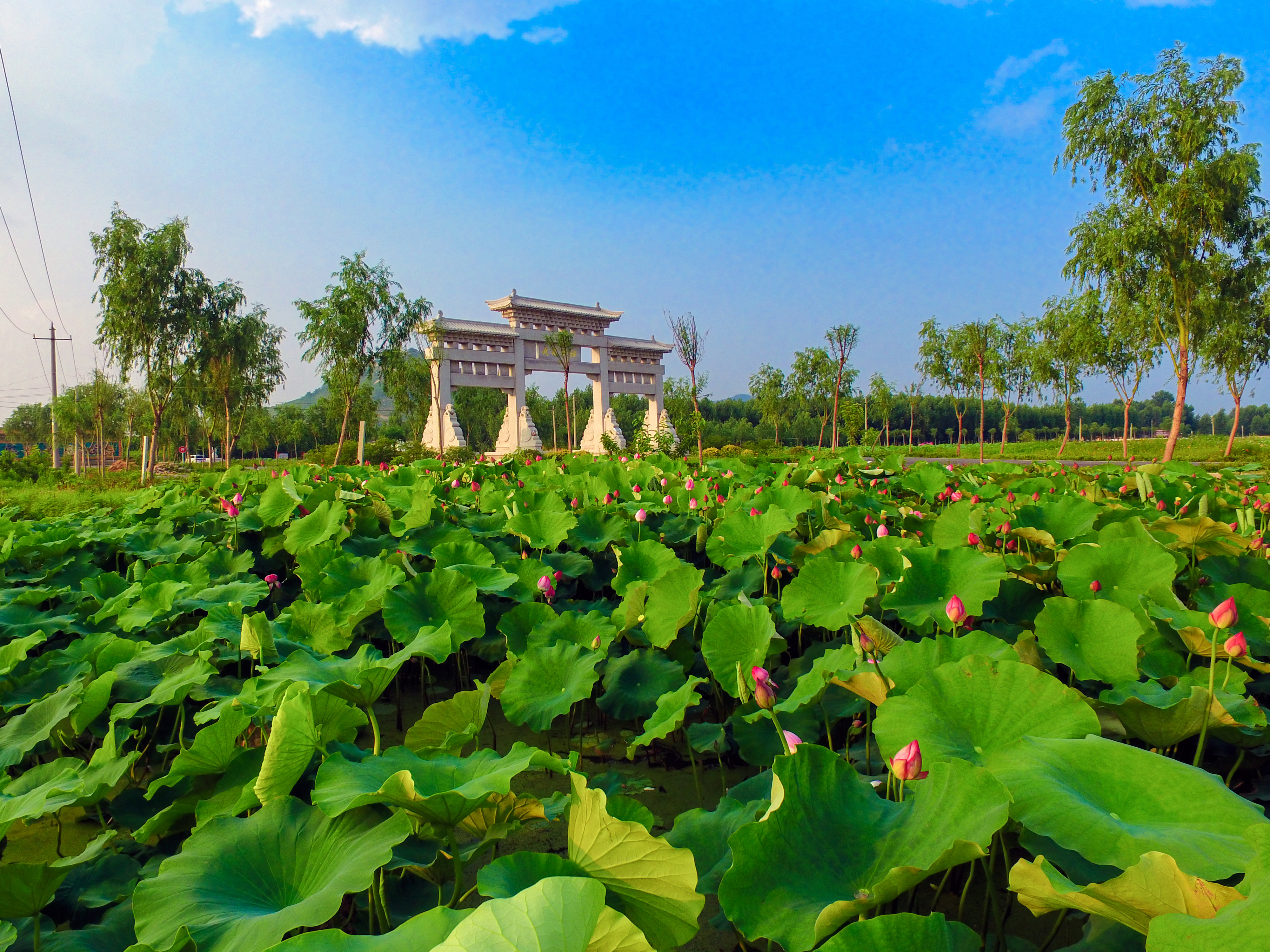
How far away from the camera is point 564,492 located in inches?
123

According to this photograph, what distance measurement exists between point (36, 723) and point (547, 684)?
97 cm

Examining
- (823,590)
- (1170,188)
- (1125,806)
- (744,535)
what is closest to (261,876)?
(1125,806)

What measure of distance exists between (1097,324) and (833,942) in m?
20.1

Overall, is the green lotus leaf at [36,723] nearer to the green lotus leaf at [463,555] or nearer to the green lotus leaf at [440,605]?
the green lotus leaf at [440,605]

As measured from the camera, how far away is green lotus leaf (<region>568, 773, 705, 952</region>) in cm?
63

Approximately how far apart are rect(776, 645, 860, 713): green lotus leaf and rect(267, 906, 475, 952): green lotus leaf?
1.89ft

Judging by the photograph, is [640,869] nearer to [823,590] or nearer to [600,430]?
[823,590]

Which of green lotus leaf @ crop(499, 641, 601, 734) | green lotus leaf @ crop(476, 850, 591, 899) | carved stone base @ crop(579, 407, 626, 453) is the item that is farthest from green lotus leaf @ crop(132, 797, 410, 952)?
carved stone base @ crop(579, 407, 626, 453)

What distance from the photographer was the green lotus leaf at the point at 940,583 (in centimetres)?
147

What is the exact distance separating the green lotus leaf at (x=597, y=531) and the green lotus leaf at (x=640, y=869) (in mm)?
1697

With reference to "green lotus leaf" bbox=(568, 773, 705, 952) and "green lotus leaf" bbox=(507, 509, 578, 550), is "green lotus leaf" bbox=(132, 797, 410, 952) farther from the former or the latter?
"green lotus leaf" bbox=(507, 509, 578, 550)

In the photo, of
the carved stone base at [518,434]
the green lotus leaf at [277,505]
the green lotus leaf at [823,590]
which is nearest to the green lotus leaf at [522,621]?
the green lotus leaf at [823,590]

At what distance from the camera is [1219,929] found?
0.44m

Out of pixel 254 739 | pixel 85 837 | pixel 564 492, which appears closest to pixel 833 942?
pixel 254 739
